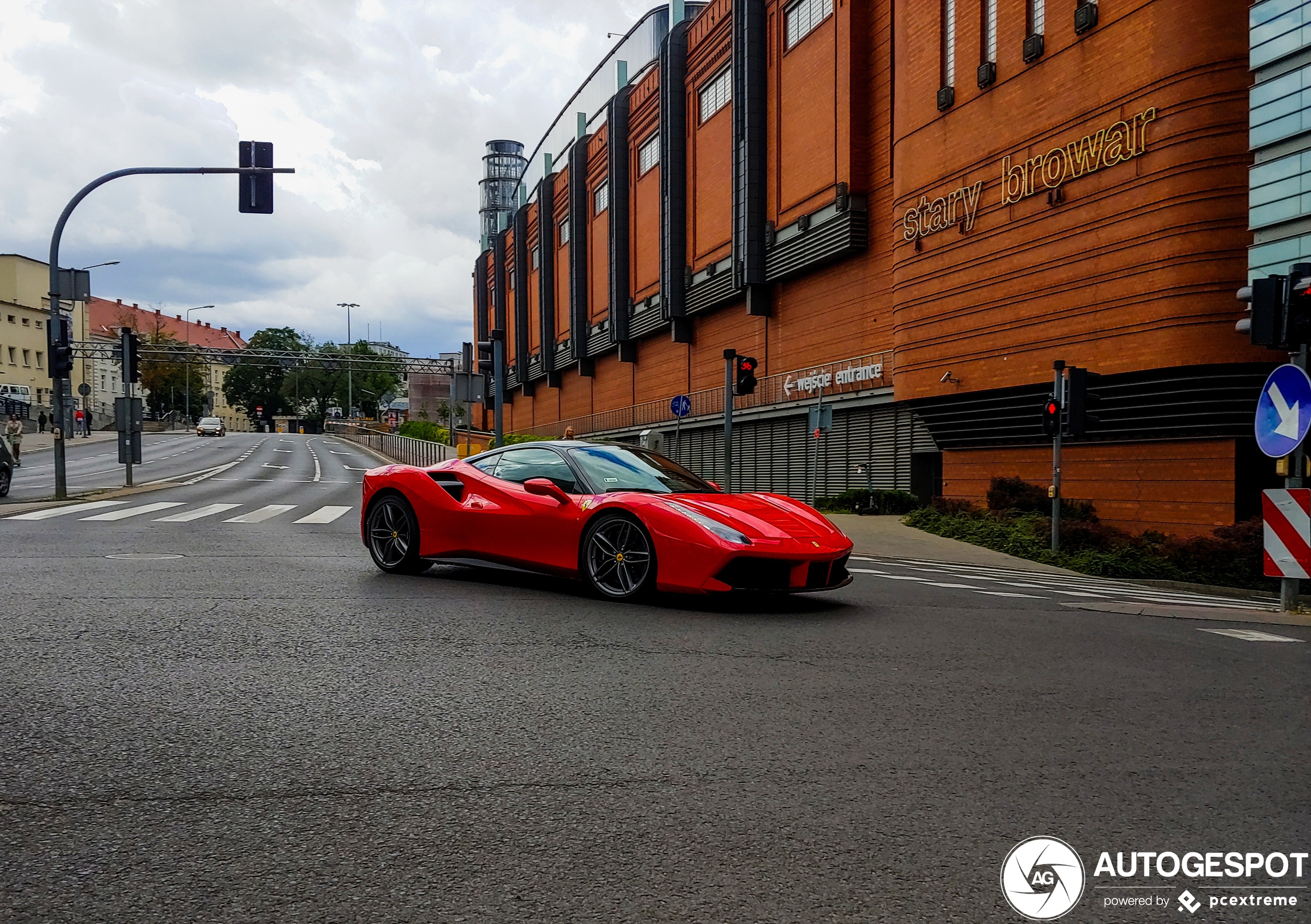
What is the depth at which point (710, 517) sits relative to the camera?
8.34m

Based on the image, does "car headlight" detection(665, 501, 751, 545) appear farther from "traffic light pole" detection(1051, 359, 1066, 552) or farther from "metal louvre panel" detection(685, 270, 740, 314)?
"metal louvre panel" detection(685, 270, 740, 314)

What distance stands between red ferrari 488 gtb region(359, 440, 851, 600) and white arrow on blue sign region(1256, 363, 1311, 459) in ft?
15.0

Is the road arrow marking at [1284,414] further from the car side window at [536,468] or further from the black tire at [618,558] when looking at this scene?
the car side window at [536,468]

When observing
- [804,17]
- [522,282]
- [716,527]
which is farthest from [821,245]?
[522,282]

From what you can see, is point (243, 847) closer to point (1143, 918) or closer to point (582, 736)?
point (582, 736)

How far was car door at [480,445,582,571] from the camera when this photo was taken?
9.09 meters

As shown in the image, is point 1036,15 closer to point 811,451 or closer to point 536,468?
point 811,451

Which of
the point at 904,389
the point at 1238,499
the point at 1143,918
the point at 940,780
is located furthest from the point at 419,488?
the point at 904,389

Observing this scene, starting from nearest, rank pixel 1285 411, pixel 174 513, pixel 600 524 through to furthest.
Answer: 1. pixel 600 524
2. pixel 1285 411
3. pixel 174 513

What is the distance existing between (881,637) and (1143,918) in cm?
444

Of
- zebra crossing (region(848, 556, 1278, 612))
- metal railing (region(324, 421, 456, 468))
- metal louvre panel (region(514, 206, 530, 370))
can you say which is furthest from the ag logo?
metal louvre panel (region(514, 206, 530, 370))

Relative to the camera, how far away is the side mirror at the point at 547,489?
29.8 feet

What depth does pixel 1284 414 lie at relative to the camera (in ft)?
33.5

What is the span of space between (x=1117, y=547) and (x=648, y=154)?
112ft
